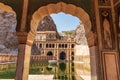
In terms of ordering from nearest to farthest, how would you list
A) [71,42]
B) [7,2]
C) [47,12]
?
[7,2] → [47,12] → [71,42]

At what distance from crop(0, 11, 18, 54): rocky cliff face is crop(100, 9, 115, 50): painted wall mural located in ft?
143

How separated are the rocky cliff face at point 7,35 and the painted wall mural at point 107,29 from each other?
43.5m

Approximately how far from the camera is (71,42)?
50.9 m

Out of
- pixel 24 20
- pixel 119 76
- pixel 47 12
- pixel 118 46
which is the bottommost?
pixel 119 76

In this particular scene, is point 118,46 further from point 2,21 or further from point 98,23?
point 2,21

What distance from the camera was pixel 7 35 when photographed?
46.1 metres

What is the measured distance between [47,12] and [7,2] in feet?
4.07

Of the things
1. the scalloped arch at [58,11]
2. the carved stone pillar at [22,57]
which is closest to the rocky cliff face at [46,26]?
the scalloped arch at [58,11]

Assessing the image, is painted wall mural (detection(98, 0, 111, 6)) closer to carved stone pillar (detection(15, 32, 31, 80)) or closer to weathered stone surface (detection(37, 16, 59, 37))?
carved stone pillar (detection(15, 32, 31, 80))

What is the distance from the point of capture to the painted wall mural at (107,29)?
403 cm

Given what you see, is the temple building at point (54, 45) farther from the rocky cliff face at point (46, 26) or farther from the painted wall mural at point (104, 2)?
the painted wall mural at point (104, 2)

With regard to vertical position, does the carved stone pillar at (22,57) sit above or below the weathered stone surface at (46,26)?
below

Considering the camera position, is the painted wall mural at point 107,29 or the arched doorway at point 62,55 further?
the arched doorway at point 62,55

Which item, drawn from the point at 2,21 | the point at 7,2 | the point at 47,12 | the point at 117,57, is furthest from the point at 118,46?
the point at 2,21
